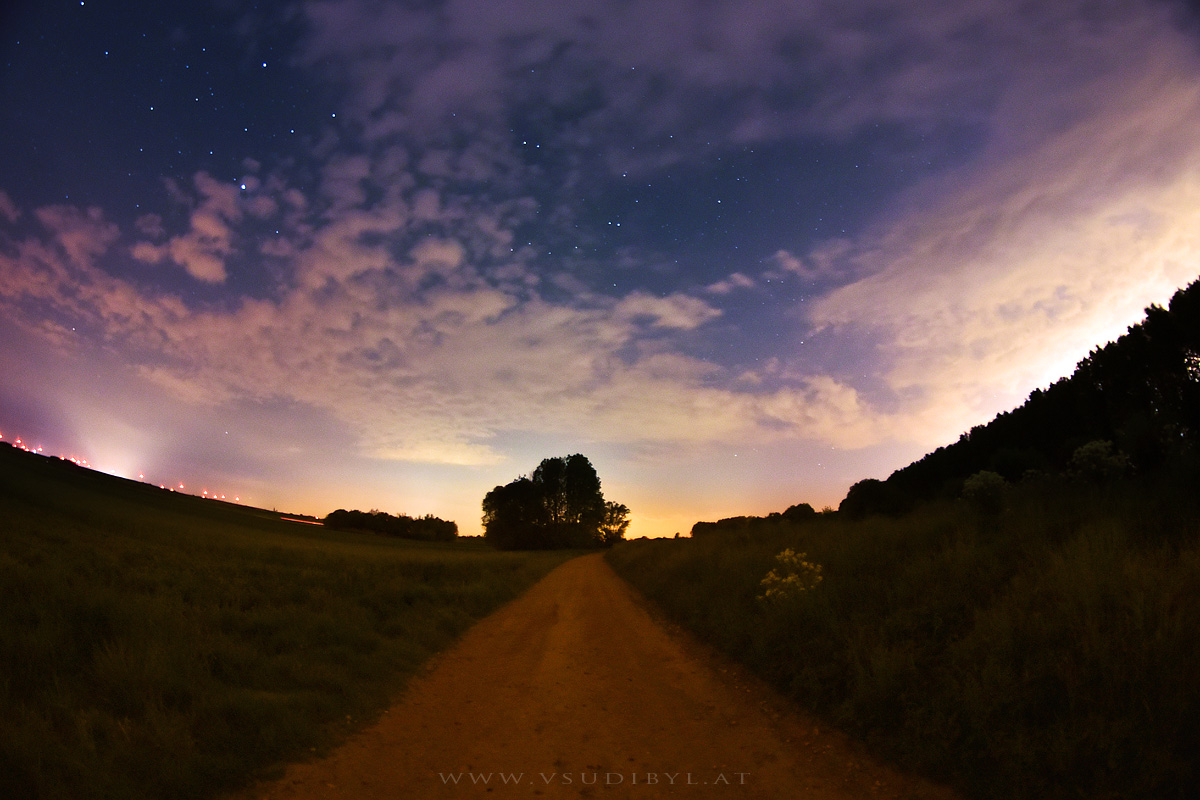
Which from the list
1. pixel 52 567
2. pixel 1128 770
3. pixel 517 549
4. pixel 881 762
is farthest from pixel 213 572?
pixel 517 549

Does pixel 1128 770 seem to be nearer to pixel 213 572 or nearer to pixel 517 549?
pixel 213 572

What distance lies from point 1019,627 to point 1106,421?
24549mm

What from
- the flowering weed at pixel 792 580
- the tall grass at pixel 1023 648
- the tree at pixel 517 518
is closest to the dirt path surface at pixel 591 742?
the tall grass at pixel 1023 648

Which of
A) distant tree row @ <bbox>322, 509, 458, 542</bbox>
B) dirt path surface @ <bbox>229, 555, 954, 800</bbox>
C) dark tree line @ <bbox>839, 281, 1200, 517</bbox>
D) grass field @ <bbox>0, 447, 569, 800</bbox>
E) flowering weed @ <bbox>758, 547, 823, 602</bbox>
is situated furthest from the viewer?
distant tree row @ <bbox>322, 509, 458, 542</bbox>

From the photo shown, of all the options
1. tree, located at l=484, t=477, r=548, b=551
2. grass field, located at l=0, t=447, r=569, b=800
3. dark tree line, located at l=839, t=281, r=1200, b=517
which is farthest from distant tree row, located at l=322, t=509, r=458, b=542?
grass field, located at l=0, t=447, r=569, b=800

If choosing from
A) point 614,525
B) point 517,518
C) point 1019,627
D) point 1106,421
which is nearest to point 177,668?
point 1019,627

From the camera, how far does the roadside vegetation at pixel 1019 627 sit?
175 inches

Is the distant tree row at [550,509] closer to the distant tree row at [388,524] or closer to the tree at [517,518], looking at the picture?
the tree at [517,518]

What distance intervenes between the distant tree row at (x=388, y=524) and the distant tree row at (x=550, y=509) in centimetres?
3248

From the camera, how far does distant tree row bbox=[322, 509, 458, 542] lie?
105m

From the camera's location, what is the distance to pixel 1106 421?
75.5ft

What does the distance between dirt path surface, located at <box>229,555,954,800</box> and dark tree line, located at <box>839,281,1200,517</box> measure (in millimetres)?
7874

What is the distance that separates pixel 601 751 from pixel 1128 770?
184 inches

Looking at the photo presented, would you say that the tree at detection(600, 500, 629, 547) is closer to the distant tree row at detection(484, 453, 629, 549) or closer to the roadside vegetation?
the distant tree row at detection(484, 453, 629, 549)
